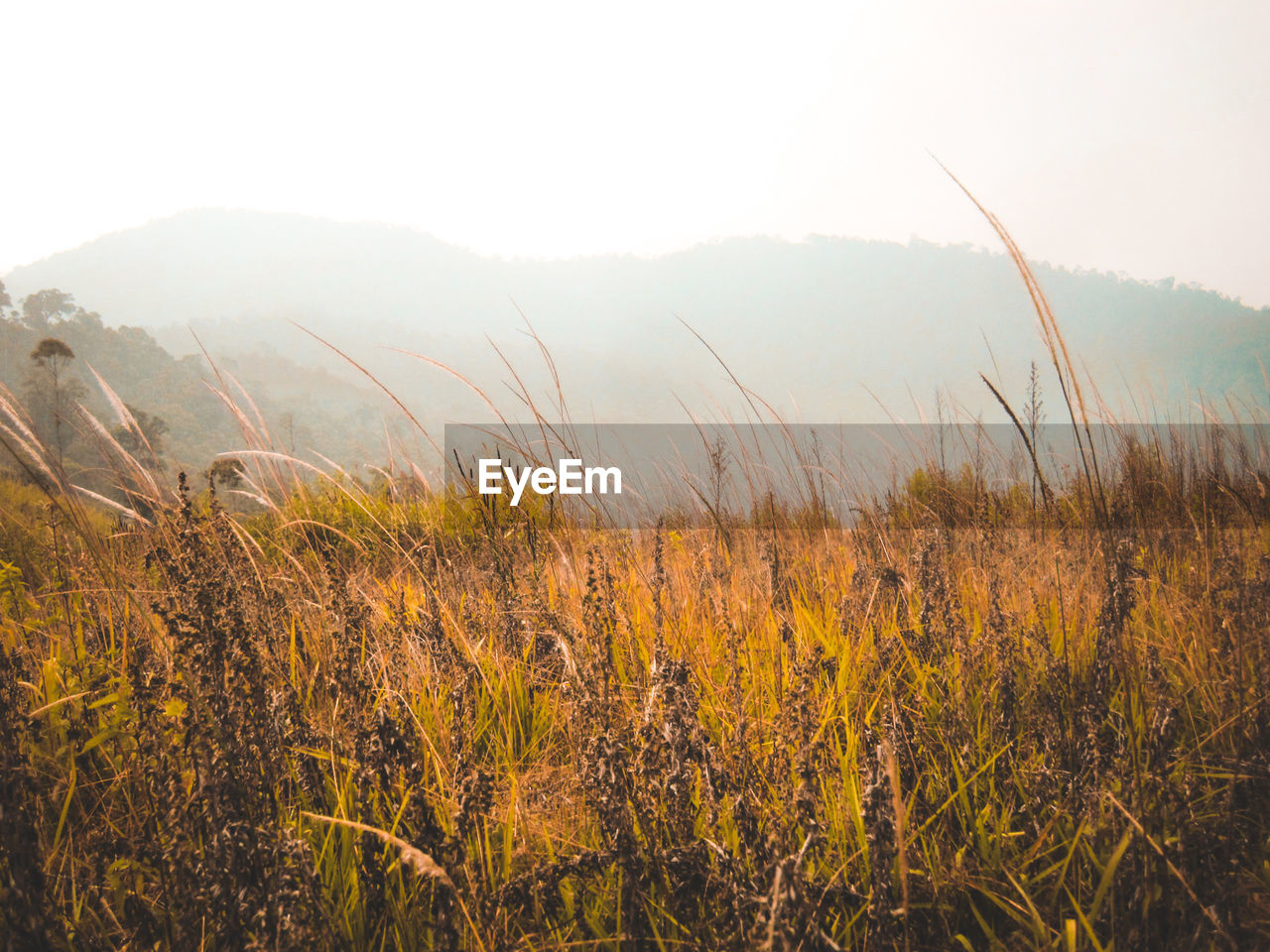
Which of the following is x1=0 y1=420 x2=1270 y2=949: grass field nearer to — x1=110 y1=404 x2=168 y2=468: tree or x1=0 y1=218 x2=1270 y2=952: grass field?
x1=0 y1=218 x2=1270 y2=952: grass field

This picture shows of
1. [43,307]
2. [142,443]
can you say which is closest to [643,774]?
[142,443]

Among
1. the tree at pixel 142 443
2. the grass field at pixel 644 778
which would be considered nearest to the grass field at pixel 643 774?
the grass field at pixel 644 778

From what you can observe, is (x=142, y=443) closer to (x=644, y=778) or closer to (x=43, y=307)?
(x=644, y=778)

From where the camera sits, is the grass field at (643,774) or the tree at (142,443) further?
the tree at (142,443)

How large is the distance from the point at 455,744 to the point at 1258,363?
5541 millimetres

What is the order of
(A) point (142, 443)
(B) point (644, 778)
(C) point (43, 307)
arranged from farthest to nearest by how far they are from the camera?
(C) point (43, 307) < (A) point (142, 443) < (B) point (644, 778)

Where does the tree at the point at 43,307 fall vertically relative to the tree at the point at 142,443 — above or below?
above

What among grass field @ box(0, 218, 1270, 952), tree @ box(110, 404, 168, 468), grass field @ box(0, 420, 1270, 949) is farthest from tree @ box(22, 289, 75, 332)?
grass field @ box(0, 420, 1270, 949)

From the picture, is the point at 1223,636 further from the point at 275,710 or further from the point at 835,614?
the point at 275,710

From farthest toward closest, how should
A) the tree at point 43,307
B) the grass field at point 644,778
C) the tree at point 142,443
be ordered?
the tree at point 43,307
the tree at point 142,443
the grass field at point 644,778

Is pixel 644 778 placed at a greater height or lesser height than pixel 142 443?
lesser

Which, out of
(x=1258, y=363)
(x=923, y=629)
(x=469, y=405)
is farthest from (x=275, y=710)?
(x=469, y=405)

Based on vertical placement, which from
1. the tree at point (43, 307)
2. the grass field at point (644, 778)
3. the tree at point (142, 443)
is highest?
the tree at point (43, 307)

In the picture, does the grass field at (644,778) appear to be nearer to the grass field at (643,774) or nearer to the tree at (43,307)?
the grass field at (643,774)
